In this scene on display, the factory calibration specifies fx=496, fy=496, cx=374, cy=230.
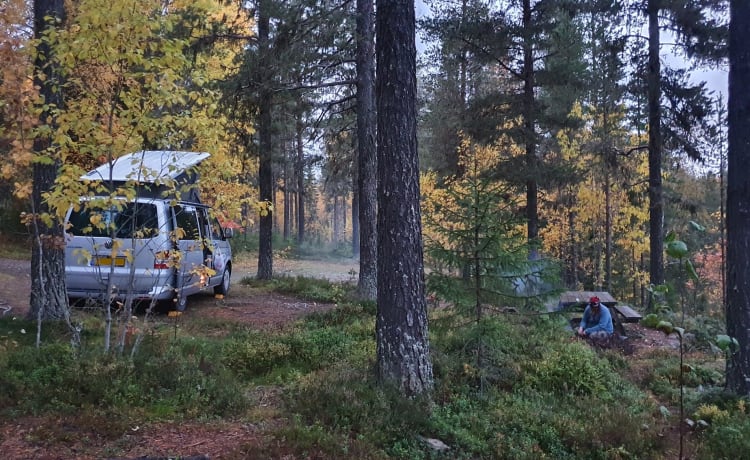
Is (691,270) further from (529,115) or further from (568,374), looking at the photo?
(529,115)

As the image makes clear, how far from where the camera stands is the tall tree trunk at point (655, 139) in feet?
43.5

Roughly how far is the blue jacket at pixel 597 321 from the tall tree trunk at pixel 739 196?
338 centimetres

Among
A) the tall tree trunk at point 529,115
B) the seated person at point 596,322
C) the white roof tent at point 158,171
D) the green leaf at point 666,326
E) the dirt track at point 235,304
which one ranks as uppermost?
the tall tree trunk at point 529,115

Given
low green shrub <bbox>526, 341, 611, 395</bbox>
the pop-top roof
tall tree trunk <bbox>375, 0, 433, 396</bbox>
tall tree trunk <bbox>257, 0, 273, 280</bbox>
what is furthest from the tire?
low green shrub <bbox>526, 341, 611, 395</bbox>

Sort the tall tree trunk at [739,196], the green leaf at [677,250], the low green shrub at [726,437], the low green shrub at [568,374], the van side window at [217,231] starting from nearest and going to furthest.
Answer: the green leaf at [677,250], the low green shrub at [726,437], the tall tree trunk at [739,196], the low green shrub at [568,374], the van side window at [217,231]

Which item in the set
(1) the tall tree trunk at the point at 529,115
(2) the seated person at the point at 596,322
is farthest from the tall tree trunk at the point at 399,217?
(1) the tall tree trunk at the point at 529,115

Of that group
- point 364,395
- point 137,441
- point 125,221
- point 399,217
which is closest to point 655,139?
point 399,217

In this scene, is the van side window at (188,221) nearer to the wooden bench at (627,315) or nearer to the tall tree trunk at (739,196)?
the tall tree trunk at (739,196)

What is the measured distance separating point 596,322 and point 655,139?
668cm

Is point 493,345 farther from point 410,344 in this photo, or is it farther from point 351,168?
point 351,168

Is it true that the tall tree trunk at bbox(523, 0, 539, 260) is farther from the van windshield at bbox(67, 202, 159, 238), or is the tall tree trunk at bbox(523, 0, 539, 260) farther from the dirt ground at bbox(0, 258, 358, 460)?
the dirt ground at bbox(0, 258, 358, 460)

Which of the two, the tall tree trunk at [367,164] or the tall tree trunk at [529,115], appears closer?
the tall tree trunk at [367,164]

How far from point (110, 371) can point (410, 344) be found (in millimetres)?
2893

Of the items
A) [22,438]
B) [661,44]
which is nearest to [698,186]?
[661,44]
